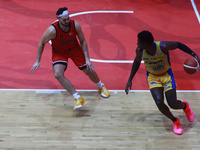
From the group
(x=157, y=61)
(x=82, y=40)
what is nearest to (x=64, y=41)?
(x=82, y=40)

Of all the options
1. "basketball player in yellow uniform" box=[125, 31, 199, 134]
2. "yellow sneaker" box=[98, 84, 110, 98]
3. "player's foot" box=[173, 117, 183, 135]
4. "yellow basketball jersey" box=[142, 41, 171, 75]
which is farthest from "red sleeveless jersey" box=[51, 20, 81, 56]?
"player's foot" box=[173, 117, 183, 135]

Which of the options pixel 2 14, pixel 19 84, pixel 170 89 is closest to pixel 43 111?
pixel 19 84

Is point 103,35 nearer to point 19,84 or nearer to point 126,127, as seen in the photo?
point 19,84

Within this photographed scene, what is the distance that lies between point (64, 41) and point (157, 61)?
167 centimetres

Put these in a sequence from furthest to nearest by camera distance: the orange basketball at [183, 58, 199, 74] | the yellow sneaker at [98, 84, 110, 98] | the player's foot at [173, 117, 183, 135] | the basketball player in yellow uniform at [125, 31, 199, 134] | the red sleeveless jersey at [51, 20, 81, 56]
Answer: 1. the yellow sneaker at [98, 84, 110, 98]
2. the red sleeveless jersey at [51, 20, 81, 56]
3. the player's foot at [173, 117, 183, 135]
4. the orange basketball at [183, 58, 199, 74]
5. the basketball player in yellow uniform at [125, 31, 199, 134]

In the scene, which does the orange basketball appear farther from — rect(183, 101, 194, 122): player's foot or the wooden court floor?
the wooden court floor

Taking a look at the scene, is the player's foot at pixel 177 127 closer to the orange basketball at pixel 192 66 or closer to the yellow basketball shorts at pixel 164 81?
the yellow basketball shorts at pixel 164 81

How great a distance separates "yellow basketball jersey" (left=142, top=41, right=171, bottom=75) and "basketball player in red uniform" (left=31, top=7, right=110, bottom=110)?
1076 millimetres

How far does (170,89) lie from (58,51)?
2.10 meters

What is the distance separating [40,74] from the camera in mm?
5621

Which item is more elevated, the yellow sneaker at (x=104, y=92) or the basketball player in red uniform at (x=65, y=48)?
the basketball player in red uniform at (x=65, y=48)

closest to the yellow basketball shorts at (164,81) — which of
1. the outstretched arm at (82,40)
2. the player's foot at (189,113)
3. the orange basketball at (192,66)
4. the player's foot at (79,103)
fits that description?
the orange basketball at (192,66)

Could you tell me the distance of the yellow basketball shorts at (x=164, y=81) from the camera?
13.5 feet

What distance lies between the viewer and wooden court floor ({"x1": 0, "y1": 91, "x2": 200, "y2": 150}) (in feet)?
13.5
